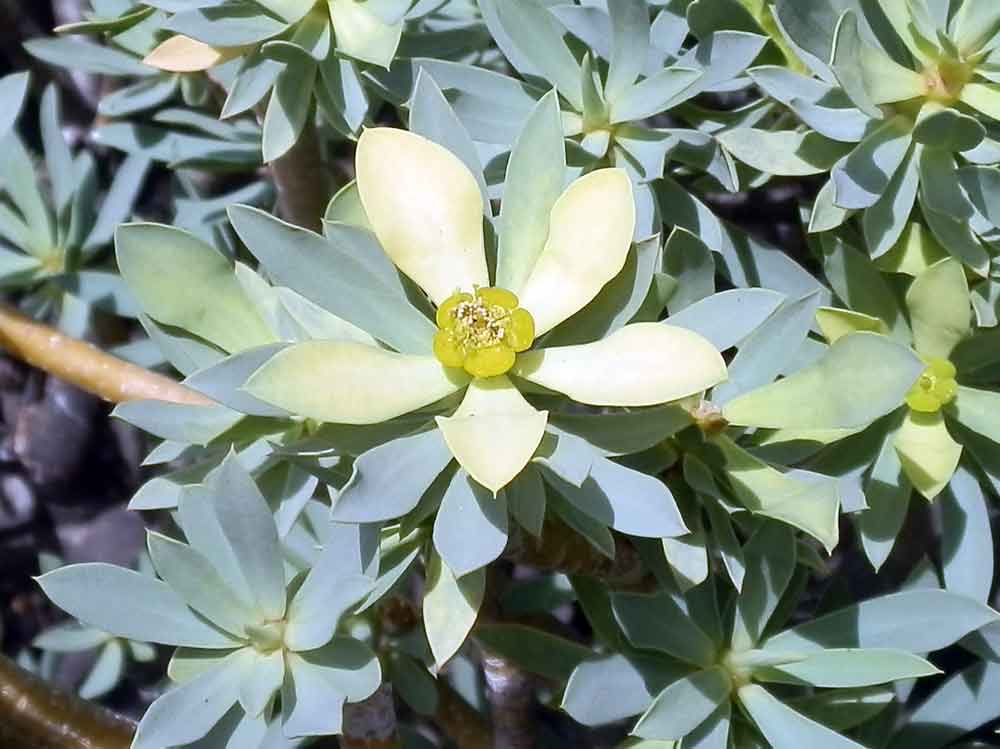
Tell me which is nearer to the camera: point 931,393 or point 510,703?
point 931,393

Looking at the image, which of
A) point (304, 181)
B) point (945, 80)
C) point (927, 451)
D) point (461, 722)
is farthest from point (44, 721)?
point (945, 80)

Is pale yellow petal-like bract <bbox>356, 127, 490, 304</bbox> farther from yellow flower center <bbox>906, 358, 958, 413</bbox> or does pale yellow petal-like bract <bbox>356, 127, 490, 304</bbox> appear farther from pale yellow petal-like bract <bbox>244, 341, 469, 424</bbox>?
yellow flower center <bbox>906, 358, 958, 413</bbox>

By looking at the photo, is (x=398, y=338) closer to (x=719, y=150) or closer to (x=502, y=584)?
(x=719, y=150)

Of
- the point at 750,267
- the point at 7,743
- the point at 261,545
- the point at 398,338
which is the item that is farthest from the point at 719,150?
the point at 7,743

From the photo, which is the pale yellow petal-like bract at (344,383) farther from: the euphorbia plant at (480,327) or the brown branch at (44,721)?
the brown branch at (44,721)

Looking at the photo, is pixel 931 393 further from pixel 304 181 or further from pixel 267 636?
pixel 304 181

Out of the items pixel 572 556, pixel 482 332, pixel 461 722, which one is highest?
pixel 482 332
